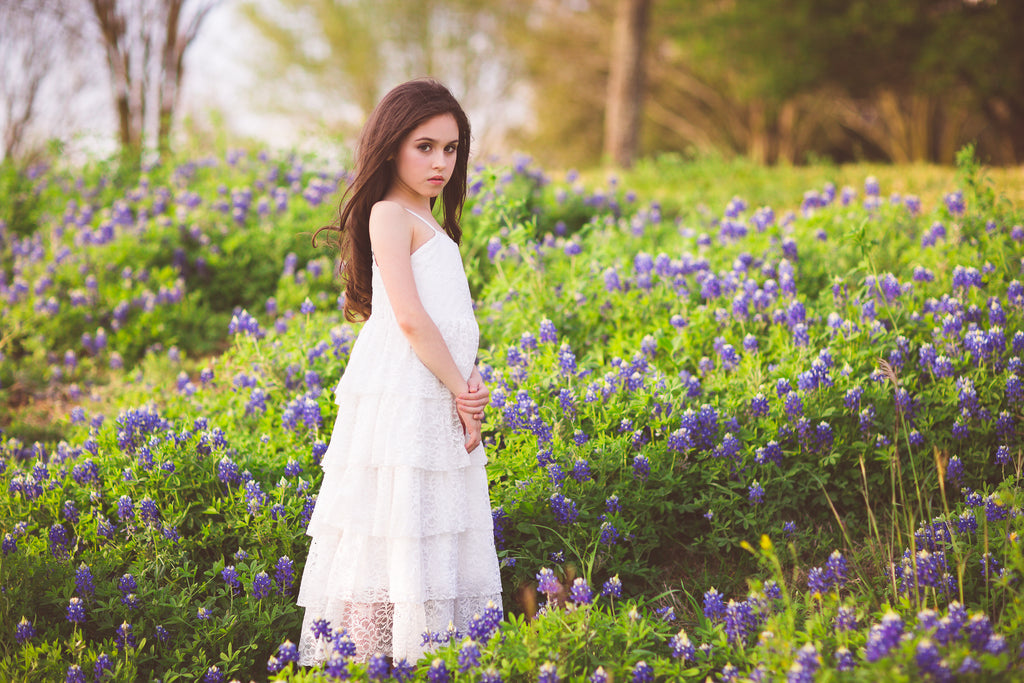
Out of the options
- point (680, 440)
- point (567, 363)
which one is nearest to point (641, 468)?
point (680, 440)

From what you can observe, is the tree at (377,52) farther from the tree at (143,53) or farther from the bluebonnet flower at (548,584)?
the bluebonnet flower at (548,584)

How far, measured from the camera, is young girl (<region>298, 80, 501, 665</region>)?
96.3 inches

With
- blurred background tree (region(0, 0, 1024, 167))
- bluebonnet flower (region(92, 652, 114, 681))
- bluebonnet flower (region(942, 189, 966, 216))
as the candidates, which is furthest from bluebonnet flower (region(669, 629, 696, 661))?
blurred background tree (region(0, 0, 1024, 167))

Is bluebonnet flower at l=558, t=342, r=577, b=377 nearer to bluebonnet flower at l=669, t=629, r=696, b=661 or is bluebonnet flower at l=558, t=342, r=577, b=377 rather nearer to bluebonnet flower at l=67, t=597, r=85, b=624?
bluebonnet flower at l=669, t=629, r=696, b=661

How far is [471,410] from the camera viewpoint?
8.22 feet

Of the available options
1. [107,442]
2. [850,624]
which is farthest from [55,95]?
[850,624]

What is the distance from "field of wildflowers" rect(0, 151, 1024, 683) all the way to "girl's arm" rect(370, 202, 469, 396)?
0.77m

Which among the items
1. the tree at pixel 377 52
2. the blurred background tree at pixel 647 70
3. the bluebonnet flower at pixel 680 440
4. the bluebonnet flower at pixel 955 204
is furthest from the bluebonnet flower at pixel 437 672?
the tree at pixel 377 52

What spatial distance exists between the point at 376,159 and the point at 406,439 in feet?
3.00

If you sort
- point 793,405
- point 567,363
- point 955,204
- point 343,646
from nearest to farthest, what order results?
point 343,646
point 793,405
point 567,363
point 955,204

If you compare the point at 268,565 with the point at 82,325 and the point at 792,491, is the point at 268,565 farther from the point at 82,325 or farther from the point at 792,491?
the point at 82,325

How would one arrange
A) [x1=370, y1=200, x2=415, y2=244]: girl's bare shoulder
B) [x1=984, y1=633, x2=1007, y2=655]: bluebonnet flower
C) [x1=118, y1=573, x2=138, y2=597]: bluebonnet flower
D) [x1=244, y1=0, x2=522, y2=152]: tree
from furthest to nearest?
[x1=244, y1=0, x2=522, y2=152]: tree
[x1=118, y1=573, x2=138, y2=597]: bluebonnet flower
[x1=370, y1=200, x2=415, y2=244]: girl's bare shoulder
[x1=984, y1=633, x2=1007, y2=655]: bluebonnet flower

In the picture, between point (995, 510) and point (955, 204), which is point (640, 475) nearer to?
point (995, 510)

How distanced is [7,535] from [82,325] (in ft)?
10.0
